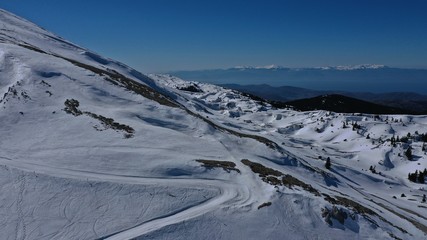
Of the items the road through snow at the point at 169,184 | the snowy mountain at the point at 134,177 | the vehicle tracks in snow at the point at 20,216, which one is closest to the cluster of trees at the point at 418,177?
the snowy mountain at the point at 134,177

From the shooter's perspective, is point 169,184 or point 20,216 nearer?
point 20,216

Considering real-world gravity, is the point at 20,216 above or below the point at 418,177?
above

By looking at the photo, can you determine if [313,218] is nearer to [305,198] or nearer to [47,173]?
[305,198]

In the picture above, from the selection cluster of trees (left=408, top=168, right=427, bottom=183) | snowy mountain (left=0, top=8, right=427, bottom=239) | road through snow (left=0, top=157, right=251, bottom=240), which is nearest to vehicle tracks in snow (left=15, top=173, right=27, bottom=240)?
snowy mountain (left=0, top=8, right=427, bottom=239)

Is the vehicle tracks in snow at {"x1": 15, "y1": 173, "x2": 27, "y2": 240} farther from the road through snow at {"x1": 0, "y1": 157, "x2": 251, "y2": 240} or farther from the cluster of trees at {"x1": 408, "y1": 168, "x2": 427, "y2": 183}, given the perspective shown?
the cluster of trees at {"x1": 408, "y1": 168, "x2": 427, "y2": 183}

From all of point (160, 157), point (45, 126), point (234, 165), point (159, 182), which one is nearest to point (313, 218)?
point (234, 165)

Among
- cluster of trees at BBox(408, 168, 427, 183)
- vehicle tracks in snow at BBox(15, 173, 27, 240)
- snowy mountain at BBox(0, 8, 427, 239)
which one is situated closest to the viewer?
vehicle tracks in snow at BBox(15, 173, 27, 240)

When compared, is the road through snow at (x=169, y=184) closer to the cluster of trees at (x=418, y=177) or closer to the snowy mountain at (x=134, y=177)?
the snowy mountain at (x=134, y=177)

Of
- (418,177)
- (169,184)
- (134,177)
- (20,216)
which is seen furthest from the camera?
(418,177)

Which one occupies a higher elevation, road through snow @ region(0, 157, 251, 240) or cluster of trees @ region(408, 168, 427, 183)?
road through snow @ region(0, 157, 251, 240)

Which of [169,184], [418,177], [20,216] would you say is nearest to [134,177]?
[169,184]

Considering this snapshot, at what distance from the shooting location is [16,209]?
75.9 ft

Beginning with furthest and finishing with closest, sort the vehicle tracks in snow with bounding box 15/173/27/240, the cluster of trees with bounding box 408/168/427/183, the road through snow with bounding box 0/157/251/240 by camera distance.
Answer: the cluster of trees with bounding box 408/168/427/183 → the road through snow with bounding box 0/157/251/240 → the vehicle tracks in snow with bounding box 15/173/27/240

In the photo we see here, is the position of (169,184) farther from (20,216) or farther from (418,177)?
(418,177)
